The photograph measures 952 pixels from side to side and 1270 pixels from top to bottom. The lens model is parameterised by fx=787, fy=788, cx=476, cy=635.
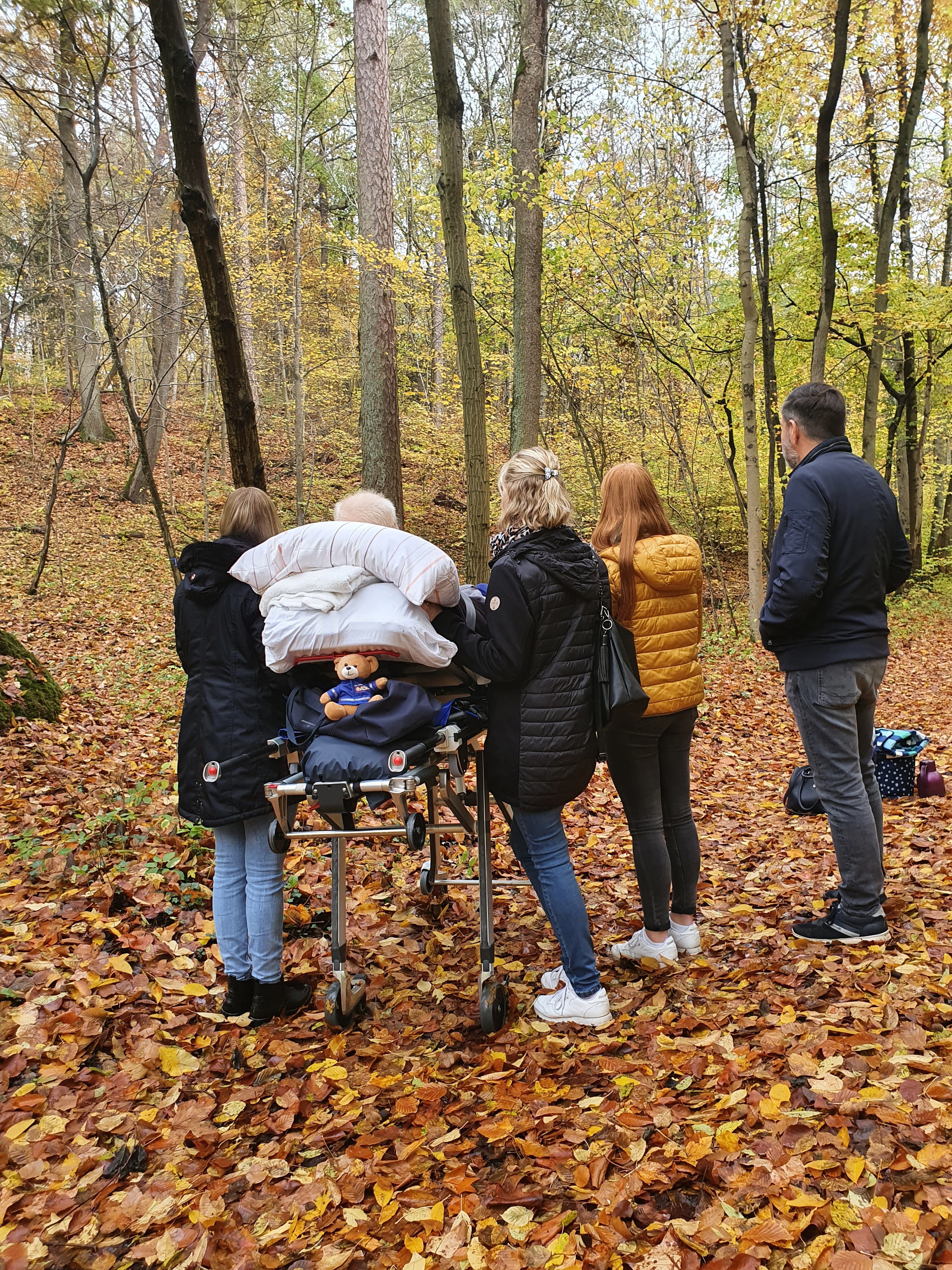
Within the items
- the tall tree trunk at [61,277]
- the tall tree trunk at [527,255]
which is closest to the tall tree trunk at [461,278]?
the tall tree trunk at [527,255]

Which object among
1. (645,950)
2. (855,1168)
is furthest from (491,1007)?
(855,1168)

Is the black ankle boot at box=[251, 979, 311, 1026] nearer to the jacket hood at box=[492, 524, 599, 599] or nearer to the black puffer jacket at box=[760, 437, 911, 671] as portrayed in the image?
the jacket hood at box=[492, 524, 599, 599]

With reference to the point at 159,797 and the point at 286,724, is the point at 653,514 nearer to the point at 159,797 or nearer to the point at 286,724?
the point at 286,724

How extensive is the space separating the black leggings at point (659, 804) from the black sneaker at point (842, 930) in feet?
1.64

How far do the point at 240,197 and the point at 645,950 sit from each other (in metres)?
→ 20.1

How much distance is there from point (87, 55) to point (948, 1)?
1164 cm

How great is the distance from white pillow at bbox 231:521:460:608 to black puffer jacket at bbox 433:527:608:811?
0.59 ft

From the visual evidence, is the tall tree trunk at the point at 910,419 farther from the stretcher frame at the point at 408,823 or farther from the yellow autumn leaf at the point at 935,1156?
the yellow autumn leaf at the point at 935,1156

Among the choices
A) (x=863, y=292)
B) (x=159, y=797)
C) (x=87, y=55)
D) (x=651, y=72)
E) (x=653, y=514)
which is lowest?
(x=159, y=797)

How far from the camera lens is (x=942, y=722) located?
779 cm

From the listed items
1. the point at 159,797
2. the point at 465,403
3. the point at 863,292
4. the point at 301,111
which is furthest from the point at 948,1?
the point at 159,797

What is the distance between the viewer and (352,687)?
2.55 m

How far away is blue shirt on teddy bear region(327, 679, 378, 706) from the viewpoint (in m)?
2.53

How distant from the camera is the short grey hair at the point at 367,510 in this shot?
295cm
